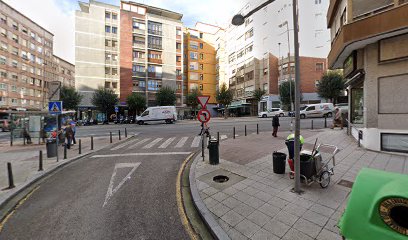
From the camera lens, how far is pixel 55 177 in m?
6.34

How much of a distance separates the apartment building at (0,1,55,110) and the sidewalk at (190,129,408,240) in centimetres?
4934

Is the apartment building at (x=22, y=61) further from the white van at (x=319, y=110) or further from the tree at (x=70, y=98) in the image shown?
the white van at (x=319, y=110)

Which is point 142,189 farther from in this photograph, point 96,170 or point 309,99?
point 309,99

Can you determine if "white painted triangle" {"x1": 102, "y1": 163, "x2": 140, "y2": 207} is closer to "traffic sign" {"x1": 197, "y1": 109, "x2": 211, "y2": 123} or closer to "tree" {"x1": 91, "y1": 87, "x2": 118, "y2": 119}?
"traffic sign" {"x1": 197, "y1": 109, "x2": 211, "y2": 123}

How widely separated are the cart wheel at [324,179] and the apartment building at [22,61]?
51526 millimetres

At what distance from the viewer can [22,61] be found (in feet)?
137

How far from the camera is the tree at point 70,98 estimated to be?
104 ft

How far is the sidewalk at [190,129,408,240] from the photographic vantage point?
10.5 feet

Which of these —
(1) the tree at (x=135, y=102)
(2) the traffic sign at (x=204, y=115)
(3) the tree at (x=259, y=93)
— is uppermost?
(3) the tree at (x=259, y=93)

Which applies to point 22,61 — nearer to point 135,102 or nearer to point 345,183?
point 135,102

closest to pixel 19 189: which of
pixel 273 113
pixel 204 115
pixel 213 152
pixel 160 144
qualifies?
pixel 213 152

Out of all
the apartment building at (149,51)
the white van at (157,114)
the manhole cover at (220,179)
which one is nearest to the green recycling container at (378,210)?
the manhole cover at (220,179)

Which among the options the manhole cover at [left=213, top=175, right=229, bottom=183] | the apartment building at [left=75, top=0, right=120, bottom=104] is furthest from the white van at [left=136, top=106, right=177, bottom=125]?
the manhole cover at [left=213, top=175, right=229, bottom=183]

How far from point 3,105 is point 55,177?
4538cm
